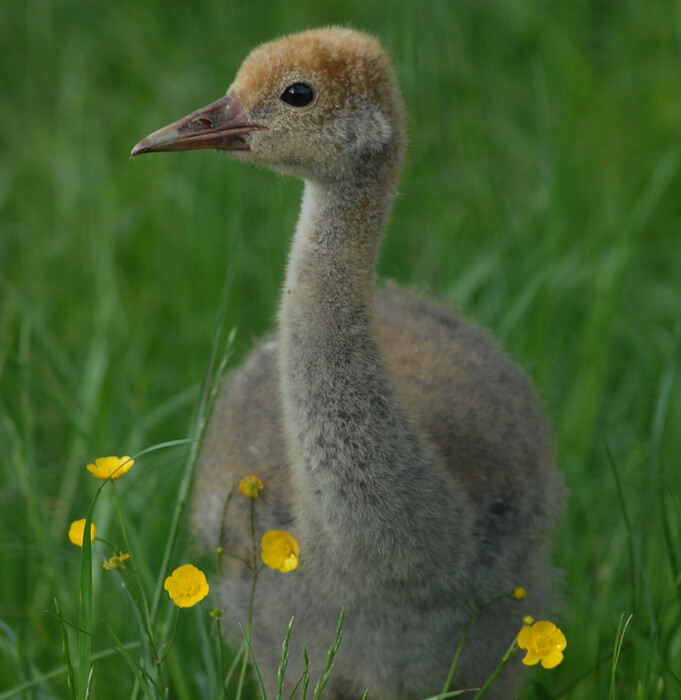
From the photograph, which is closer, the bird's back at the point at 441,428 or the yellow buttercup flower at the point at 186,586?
the yellow buttercup flower at the point at 186,586

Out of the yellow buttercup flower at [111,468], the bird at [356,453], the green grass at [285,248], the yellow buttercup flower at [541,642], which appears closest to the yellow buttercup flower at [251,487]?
the bird at [356,453]

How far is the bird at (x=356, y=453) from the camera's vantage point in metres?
2.14

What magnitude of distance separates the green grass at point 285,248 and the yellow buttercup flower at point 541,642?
1.40ft

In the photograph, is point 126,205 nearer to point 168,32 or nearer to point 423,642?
point 168,32

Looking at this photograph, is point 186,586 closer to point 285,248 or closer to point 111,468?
point 111,468

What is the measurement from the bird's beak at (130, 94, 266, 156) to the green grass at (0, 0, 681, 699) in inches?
27.6

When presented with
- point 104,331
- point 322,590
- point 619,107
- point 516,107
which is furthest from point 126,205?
point 322,590

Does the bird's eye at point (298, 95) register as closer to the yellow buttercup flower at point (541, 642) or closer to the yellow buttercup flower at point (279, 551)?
the yellow buttercup flower at point (279, 551)

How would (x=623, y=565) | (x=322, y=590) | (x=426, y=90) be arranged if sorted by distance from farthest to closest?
(x=426, y=90)
(x=623, y=565)
(x=322, y=590)

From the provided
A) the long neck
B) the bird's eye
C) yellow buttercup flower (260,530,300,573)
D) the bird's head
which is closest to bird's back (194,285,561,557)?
the long neck

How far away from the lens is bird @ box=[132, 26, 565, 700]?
2.14 m

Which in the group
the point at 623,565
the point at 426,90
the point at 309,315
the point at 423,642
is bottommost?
the point at 623,565

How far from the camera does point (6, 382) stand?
3.79m

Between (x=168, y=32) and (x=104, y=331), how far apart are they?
2.25 meters
